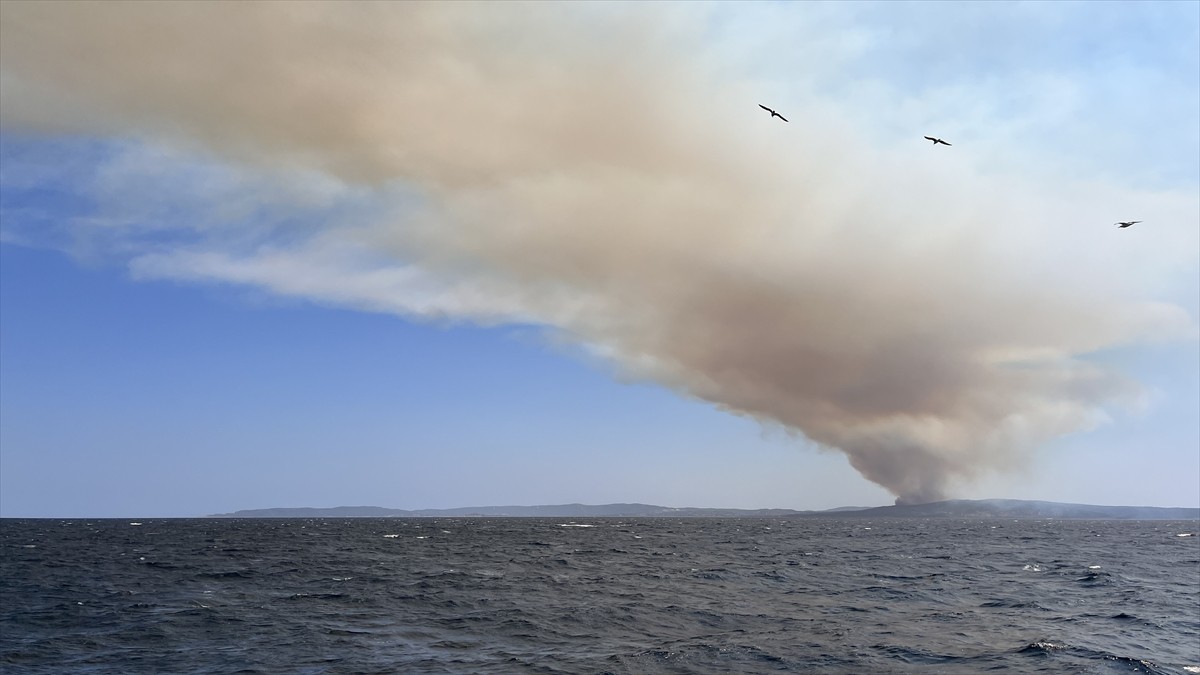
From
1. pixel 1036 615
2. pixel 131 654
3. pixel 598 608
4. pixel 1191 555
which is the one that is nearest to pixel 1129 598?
pixel 1036 615

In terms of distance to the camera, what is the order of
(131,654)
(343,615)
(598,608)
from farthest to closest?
(598,608), (343,615), (131,654)

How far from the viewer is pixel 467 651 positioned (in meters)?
37.8

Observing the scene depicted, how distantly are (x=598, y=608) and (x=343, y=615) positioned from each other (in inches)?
635

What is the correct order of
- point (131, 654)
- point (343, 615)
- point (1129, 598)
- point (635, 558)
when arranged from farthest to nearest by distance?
point (635, 558) < point (1129, 598) < point (343, 615) < point (131, 654)

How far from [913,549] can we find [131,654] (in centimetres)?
11077

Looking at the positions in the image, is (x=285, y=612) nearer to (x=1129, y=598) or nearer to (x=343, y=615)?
(x=343, y=615)

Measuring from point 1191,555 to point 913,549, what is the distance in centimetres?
3855

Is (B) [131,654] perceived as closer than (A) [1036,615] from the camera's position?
Yes

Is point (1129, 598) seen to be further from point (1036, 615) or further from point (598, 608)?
point (598, 608)

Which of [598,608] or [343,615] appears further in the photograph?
[598,608]

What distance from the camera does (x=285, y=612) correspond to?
161 ft

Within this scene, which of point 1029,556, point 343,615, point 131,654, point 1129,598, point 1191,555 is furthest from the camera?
point 1191,555

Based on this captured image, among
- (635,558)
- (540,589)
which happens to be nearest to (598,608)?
(540,589)

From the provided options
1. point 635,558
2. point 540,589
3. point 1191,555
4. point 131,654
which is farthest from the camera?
point 1191,555
